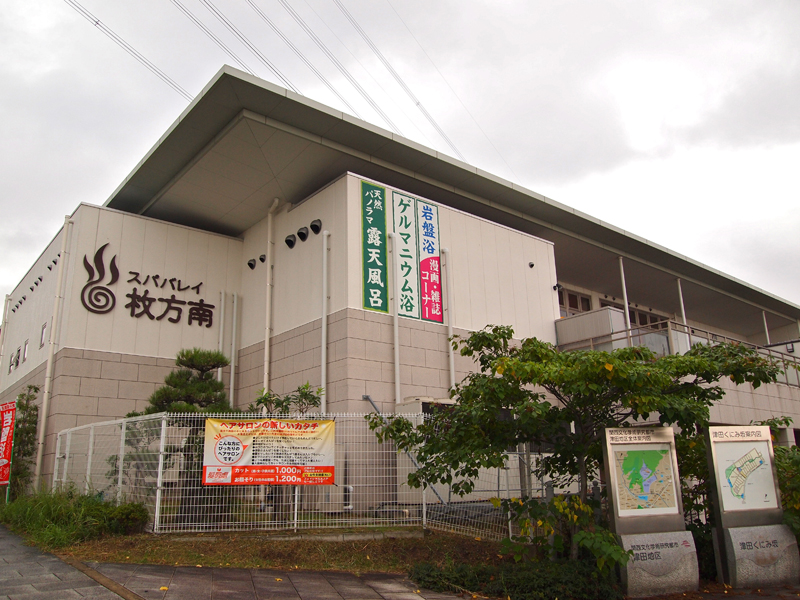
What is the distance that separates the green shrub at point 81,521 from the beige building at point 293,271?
4.47 metres

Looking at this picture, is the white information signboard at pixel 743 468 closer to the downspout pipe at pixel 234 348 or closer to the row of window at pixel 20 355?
the downspout pipe at pixel 234 348

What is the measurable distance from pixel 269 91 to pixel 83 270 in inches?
236

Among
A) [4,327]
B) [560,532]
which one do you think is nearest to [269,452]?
[560,532]

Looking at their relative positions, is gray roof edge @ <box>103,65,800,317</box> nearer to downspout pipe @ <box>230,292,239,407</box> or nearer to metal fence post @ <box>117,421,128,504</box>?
downspout pipe @ <box>230,292,239,407</box>

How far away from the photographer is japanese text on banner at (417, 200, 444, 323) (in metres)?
13.5

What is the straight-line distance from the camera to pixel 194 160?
1336 cm

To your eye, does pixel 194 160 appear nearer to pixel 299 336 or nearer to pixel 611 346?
pixel 299 336

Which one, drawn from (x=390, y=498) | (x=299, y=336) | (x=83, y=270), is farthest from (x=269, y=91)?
(x=390, y=498)

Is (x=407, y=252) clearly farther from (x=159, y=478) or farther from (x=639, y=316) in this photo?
(x=639, y=316)

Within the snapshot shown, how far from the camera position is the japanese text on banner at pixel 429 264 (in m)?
13.5

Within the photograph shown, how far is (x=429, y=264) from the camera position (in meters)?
13.7

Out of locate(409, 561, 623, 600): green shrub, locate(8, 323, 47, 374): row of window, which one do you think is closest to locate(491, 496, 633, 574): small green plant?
locate(409, 561, 623, 600): green shrub

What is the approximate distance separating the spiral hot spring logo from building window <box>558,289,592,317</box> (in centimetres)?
1276

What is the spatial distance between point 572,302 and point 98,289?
1401 centimetres
